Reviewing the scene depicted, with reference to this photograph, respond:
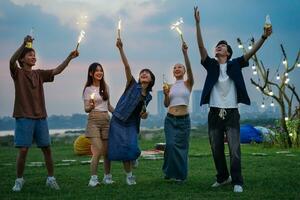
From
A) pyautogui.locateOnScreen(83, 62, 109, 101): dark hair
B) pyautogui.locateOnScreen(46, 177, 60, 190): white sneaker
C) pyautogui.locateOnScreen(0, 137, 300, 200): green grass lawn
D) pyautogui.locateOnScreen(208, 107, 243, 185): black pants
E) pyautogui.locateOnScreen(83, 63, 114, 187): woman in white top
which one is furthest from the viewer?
pyautogui.locateOnScreen(83, 62, 109, 101): dark hair

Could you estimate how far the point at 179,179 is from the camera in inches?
283

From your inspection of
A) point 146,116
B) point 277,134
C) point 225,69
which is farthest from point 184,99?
point 277,134

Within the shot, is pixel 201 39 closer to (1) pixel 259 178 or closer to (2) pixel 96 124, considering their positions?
(2) pixel 96 124

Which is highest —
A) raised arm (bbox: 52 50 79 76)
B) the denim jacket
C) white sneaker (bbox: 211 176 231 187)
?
raised arm (bbox: 52 50 79 76)

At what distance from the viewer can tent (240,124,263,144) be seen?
61.5ft

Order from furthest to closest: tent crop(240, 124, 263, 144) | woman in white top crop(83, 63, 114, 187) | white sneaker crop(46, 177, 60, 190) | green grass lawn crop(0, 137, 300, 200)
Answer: tent crop(240, 124, 263, 144)
woman in white top crop(83, 63, 114, 187)
white sneaker crop(46, 177, 60, 190)
green grass lawn crop(0, 137, 300, 200)

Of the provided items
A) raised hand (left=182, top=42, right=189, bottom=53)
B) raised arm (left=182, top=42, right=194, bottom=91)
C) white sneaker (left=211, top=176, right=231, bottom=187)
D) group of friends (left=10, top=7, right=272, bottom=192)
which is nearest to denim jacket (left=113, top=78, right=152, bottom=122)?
group of friends (left=10, top=7, right=272, bottom=192)

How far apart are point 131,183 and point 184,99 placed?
1.43 metres

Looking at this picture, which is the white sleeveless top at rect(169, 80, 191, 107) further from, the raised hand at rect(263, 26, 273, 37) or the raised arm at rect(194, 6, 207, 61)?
the raised hand at rect(263, 26, 273, 37)

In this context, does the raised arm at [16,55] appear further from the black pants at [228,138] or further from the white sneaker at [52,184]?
the black pants at [228,138]

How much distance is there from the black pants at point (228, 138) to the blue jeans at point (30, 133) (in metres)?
2.13

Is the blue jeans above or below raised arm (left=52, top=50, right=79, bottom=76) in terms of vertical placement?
below

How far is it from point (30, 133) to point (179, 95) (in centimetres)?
218

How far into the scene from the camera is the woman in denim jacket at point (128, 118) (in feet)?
23.0
